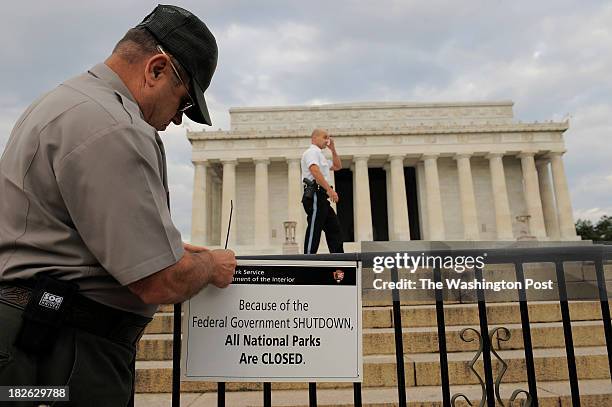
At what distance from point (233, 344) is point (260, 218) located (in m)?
40.7

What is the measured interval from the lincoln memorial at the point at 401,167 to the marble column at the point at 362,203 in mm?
98

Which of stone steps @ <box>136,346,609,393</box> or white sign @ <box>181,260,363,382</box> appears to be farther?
stone steps @ <box>136,346,609,393</box>

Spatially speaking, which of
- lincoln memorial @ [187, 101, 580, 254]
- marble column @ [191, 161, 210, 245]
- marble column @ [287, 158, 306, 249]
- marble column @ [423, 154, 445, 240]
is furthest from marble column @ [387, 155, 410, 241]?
marble column @ [191, 161, 210, 245]

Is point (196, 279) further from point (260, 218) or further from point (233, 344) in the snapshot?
point (260, 218)

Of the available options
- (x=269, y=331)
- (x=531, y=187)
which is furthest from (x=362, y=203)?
(x=269, y=331)

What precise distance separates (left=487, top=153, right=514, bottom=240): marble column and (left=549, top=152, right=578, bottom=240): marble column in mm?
4601

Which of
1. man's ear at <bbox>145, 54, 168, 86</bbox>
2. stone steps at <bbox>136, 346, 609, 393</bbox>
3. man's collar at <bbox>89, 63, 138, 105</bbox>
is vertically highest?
man's ear at <bbox>145, 54, 168, 86</bbox>

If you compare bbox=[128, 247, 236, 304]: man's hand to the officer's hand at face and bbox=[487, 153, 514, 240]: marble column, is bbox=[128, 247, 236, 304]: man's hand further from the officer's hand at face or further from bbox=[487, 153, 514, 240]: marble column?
bbox=[487, 153, 514, 240]: marble column

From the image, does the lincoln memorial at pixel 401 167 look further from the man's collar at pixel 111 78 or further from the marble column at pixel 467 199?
the man's collar at pixel 111 78

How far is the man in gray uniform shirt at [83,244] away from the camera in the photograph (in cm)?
163

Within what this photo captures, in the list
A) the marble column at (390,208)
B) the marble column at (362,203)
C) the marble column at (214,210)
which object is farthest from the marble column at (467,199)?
the marble column at (214,210)

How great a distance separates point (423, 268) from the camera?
2.90m

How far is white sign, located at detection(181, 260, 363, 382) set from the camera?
8.20 ft

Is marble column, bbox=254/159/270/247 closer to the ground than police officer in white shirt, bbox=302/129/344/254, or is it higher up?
higher up
